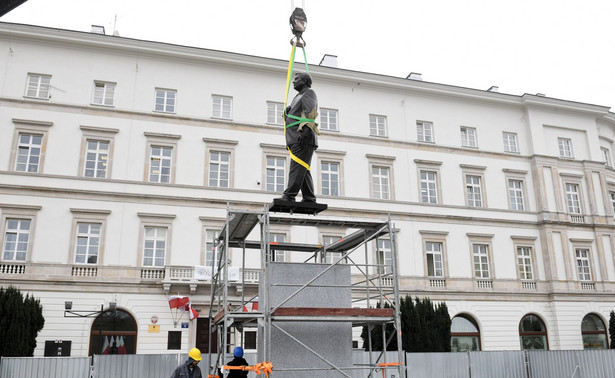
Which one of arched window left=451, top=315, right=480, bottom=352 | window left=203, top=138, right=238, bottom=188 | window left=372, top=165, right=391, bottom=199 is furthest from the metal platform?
arched window left=451, top=315, right=480, bottom=352

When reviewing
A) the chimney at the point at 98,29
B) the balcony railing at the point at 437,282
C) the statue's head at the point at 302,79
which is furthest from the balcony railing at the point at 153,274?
the statue's head at the point at 302,79

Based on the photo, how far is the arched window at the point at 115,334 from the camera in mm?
25172

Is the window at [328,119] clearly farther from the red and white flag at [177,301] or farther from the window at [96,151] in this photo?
the red and white flag at [177,301]

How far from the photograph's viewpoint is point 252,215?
435 inches

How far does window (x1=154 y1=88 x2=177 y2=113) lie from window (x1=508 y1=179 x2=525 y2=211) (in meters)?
20.5

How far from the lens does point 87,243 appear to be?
85.5 ft

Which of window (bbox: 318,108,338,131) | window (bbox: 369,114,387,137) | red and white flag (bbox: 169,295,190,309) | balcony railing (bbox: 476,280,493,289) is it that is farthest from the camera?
window (bbox: 369,114,387,137)

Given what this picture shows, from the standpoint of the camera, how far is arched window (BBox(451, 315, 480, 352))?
99.9 ft

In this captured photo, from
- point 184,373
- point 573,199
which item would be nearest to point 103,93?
Result: point 184,373

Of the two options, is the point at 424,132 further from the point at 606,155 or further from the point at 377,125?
the point at 606,155

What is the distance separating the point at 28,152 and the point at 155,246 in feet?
24.3

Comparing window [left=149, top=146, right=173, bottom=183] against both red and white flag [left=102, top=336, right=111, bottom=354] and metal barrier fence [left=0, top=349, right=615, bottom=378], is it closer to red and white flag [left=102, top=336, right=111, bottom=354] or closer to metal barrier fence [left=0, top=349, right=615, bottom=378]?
red and white flag [left=102, top=336, right=111, bottom=354]

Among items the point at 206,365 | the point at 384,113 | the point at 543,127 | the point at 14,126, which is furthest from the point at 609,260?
the point at 14,126

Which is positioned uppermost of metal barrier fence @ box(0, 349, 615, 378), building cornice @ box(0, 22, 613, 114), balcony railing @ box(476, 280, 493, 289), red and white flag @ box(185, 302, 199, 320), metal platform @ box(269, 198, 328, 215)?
building cornice @ box(0, 22, 613, 114)
